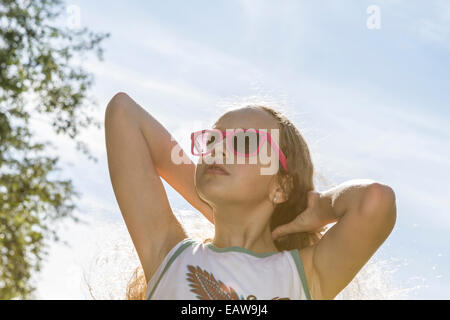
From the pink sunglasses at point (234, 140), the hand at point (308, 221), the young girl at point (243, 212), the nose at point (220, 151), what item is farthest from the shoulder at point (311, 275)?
the nose at point (220, 151)

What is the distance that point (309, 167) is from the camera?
2.46m

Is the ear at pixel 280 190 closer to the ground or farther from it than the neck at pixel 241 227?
farther from it

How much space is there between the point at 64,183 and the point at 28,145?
0.96 m

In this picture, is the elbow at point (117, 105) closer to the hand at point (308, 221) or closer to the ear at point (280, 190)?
the ear at point (280, 190)

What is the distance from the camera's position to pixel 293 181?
94.8 inches

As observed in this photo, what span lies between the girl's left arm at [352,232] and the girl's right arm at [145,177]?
681 mm

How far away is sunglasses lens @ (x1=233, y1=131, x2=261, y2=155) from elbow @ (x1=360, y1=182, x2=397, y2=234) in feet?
1.68

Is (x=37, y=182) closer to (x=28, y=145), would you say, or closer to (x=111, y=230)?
(x=28, y=145)

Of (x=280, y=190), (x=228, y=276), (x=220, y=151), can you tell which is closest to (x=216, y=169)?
(x=220, y=151)

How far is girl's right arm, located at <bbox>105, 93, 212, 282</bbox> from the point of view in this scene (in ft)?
7.62

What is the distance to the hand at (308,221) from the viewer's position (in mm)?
2273

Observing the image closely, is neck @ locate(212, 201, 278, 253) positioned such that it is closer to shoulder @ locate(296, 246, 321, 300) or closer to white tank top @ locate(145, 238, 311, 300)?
white tank top @ locate(145, 238, 311, 300)

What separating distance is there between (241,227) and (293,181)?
34 cm
